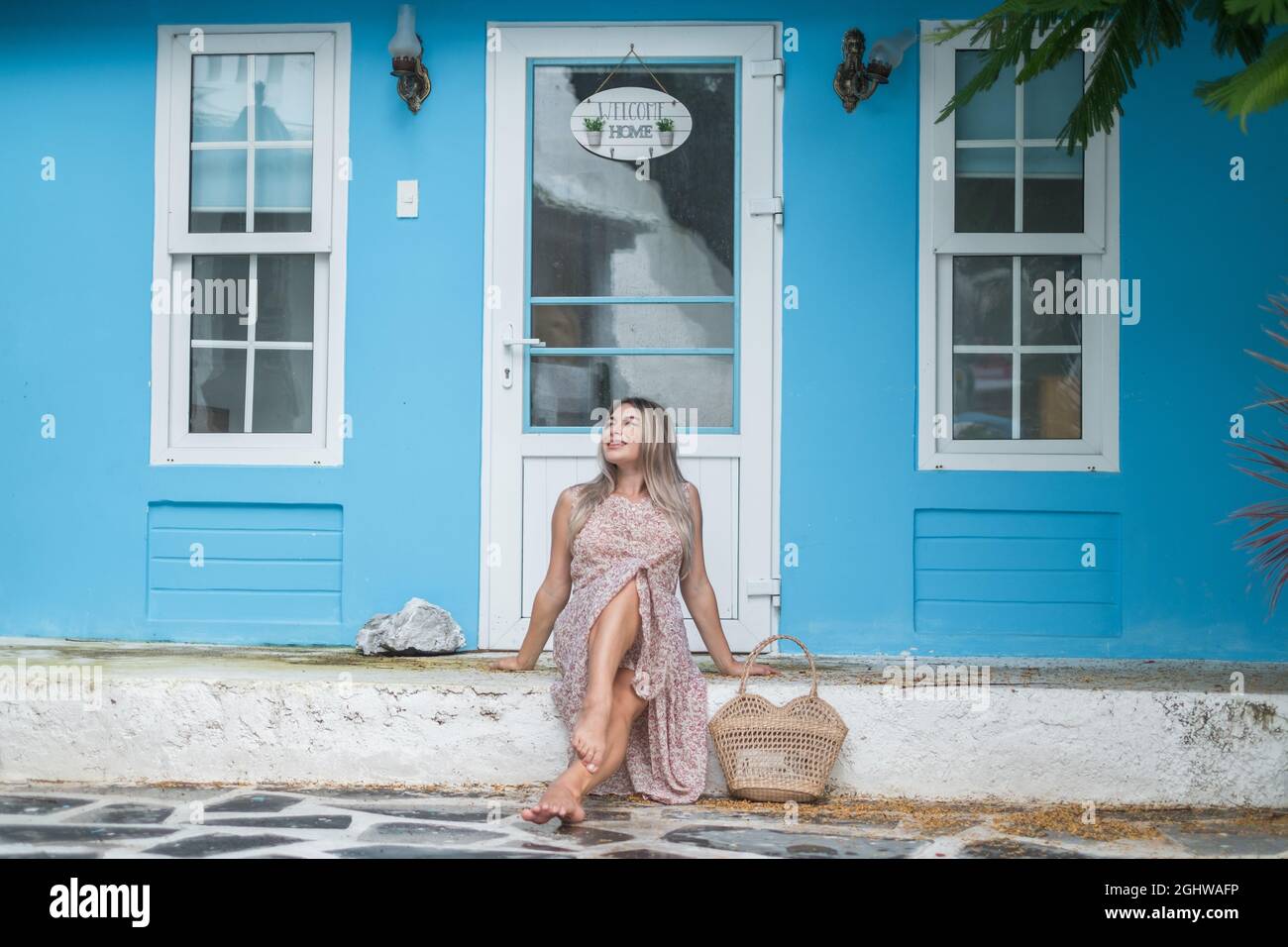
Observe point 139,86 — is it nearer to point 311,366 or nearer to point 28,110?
point 28,110

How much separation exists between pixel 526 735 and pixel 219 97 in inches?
116

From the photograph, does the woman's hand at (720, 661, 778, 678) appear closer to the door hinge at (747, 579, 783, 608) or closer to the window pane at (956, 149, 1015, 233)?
the door hinge at (747, 579, 783, 608)

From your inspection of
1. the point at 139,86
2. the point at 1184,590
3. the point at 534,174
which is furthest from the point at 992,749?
the point at 139,86

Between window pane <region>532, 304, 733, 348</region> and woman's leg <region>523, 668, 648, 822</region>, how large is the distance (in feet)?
5.36

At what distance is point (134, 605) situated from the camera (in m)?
5.73

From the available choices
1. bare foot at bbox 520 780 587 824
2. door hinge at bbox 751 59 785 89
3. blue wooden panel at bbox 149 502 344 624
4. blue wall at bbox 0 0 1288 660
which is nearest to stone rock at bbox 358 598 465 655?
blue wall at bbox 0 0 1288 660

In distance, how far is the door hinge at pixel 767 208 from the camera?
18.2ft

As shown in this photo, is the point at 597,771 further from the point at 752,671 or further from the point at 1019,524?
the point at 1019,524

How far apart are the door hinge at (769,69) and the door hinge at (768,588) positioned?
6.39ft

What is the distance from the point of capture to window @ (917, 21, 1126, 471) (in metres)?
5.50

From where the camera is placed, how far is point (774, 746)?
4531 millimetres

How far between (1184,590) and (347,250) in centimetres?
356

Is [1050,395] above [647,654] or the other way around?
above

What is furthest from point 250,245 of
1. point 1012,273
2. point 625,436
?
point 1012,273
